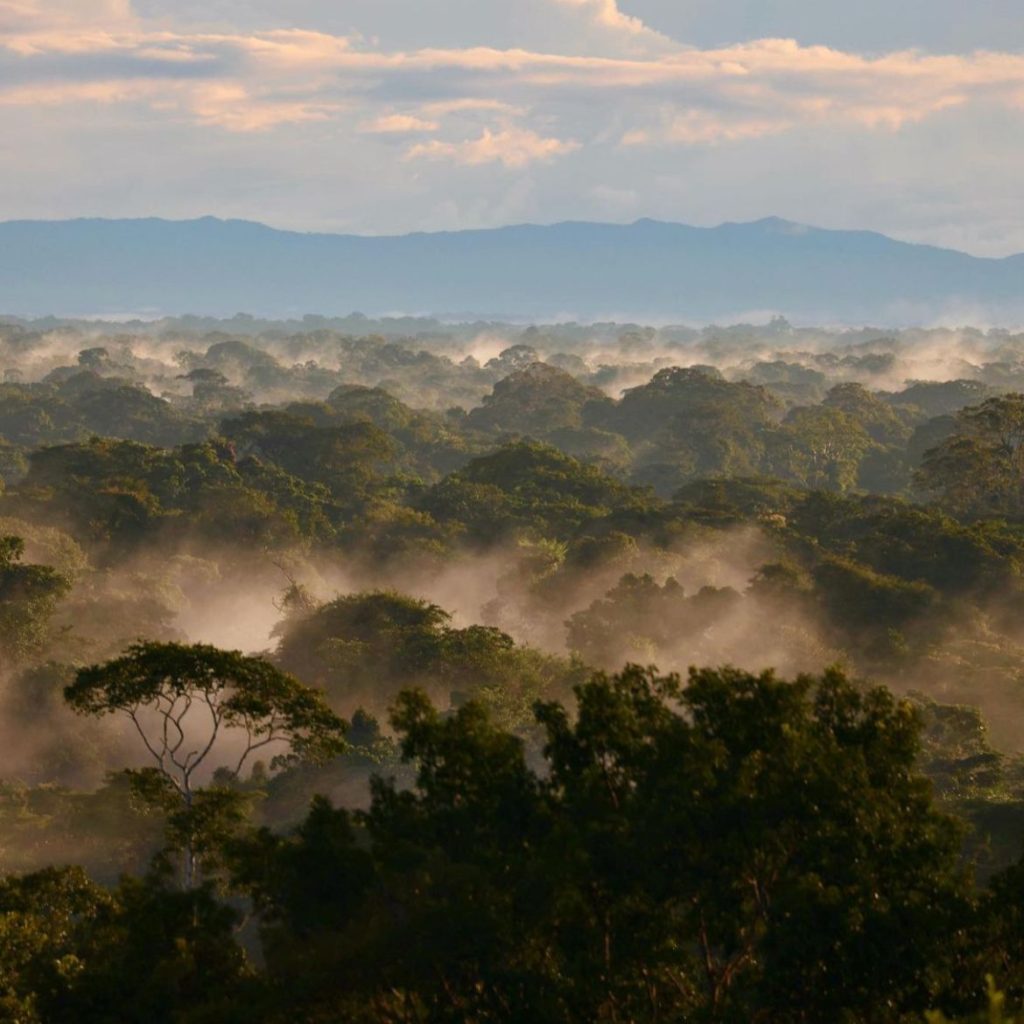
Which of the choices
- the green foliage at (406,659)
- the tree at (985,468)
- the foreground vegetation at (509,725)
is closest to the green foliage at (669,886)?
the foreground vegetation at (509,725)

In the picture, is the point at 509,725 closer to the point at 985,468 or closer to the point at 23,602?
the point at 23,602

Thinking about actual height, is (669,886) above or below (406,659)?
above

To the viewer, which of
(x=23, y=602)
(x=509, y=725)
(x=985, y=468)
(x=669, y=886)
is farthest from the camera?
(x=985, y=468)

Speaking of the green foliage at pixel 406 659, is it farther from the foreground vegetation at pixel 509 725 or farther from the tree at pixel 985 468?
the tree at pixel 985 468

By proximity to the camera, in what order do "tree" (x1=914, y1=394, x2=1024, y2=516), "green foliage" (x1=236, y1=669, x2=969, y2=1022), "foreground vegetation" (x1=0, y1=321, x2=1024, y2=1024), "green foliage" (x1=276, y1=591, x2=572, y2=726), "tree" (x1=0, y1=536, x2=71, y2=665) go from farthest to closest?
"tree" (x1=914, y1=394, x2=1024, y2=516) < "tree" (x1=0, y1=536, x2=71, y2=665) < "green foliage" (x1=276, y1=591, x2=572, y2=726) < "foreground vegetation" (x1=0, y1=321, x2=1024, y2=1024) < "green foliage" (x1=236, y1=669, x2=969, y2=1022)

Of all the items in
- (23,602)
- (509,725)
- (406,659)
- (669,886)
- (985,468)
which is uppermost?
(669,886)

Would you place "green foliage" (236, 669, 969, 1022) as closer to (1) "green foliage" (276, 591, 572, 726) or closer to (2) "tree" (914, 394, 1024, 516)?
(1) "green foliage" (276, 591, 572, 726)

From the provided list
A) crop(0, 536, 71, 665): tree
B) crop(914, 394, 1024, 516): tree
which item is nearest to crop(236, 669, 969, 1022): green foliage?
crop(0, 536, 71, 665): tree

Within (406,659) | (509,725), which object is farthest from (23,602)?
(509,725)

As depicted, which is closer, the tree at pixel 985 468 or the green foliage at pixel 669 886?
the green foliage at pixel 669 886

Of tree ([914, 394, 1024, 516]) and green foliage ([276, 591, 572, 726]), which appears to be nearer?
green foliage ([276, 591, 572, 726])

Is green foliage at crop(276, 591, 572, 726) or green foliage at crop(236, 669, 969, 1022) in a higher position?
green foliage at crop(236, 669, 969, 1022)

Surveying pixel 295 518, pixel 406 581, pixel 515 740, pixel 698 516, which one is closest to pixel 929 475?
pixel 698 516
